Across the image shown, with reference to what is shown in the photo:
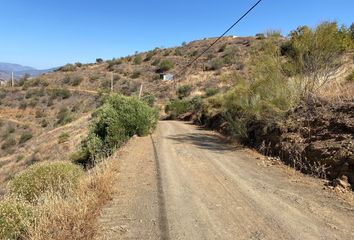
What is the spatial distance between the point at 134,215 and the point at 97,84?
6217 cm

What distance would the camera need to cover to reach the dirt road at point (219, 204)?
6.66 m

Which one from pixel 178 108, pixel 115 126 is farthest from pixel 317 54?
pixel 178 108

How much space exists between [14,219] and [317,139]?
853cm

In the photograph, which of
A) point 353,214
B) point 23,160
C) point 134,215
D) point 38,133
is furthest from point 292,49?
point 38,133

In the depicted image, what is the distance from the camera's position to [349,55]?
16.3 m

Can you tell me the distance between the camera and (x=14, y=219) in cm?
719

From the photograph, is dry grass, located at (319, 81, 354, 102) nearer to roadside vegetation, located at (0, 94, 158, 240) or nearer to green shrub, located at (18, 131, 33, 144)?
roadside vegetation, located at (0, 94, 158, 240)

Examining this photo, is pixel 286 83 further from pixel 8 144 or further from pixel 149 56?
pixel 149 56

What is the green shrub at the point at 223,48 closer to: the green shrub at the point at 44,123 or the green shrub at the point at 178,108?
the green shrub at the point at 178,108

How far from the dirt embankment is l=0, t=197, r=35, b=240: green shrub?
6.88 m

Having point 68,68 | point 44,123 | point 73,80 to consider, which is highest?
point 68,68

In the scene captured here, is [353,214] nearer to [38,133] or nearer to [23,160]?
[23,160]

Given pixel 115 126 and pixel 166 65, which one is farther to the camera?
pixel 166 65

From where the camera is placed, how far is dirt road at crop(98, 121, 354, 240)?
666cm
